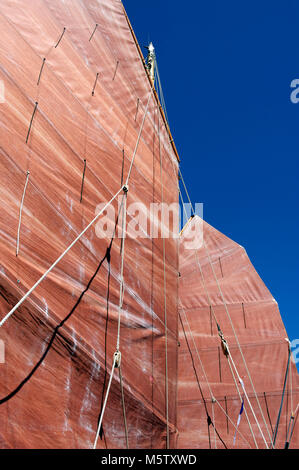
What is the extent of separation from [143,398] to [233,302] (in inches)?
99.2

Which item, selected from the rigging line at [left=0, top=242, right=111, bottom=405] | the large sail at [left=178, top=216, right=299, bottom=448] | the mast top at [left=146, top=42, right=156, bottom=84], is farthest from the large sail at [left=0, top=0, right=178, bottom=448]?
the mast top at [left=146, top=42, right=156, bottom=84]

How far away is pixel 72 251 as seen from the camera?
3.00m

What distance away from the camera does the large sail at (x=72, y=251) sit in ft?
7.79

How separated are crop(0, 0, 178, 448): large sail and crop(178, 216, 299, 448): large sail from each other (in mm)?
832

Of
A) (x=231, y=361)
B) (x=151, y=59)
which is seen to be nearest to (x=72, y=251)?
(x=231, y=361)

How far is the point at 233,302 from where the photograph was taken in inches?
217

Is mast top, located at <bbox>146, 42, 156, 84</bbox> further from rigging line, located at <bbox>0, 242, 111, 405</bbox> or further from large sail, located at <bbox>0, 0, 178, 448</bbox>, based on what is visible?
rigging line, located at <bbox>0, 242, 111, 405</bbox>

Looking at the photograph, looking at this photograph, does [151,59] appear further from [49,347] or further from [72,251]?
[49,347]

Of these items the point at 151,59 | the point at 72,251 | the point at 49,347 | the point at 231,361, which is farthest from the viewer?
the point at 151,59

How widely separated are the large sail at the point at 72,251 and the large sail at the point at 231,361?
83cm

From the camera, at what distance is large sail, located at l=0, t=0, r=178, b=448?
7.79 feet

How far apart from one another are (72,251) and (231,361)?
316 centimetres

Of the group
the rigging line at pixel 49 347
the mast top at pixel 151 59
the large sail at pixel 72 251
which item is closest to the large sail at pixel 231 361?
the large sail at pixel 72 251

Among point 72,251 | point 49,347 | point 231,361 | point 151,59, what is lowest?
point 49,347
